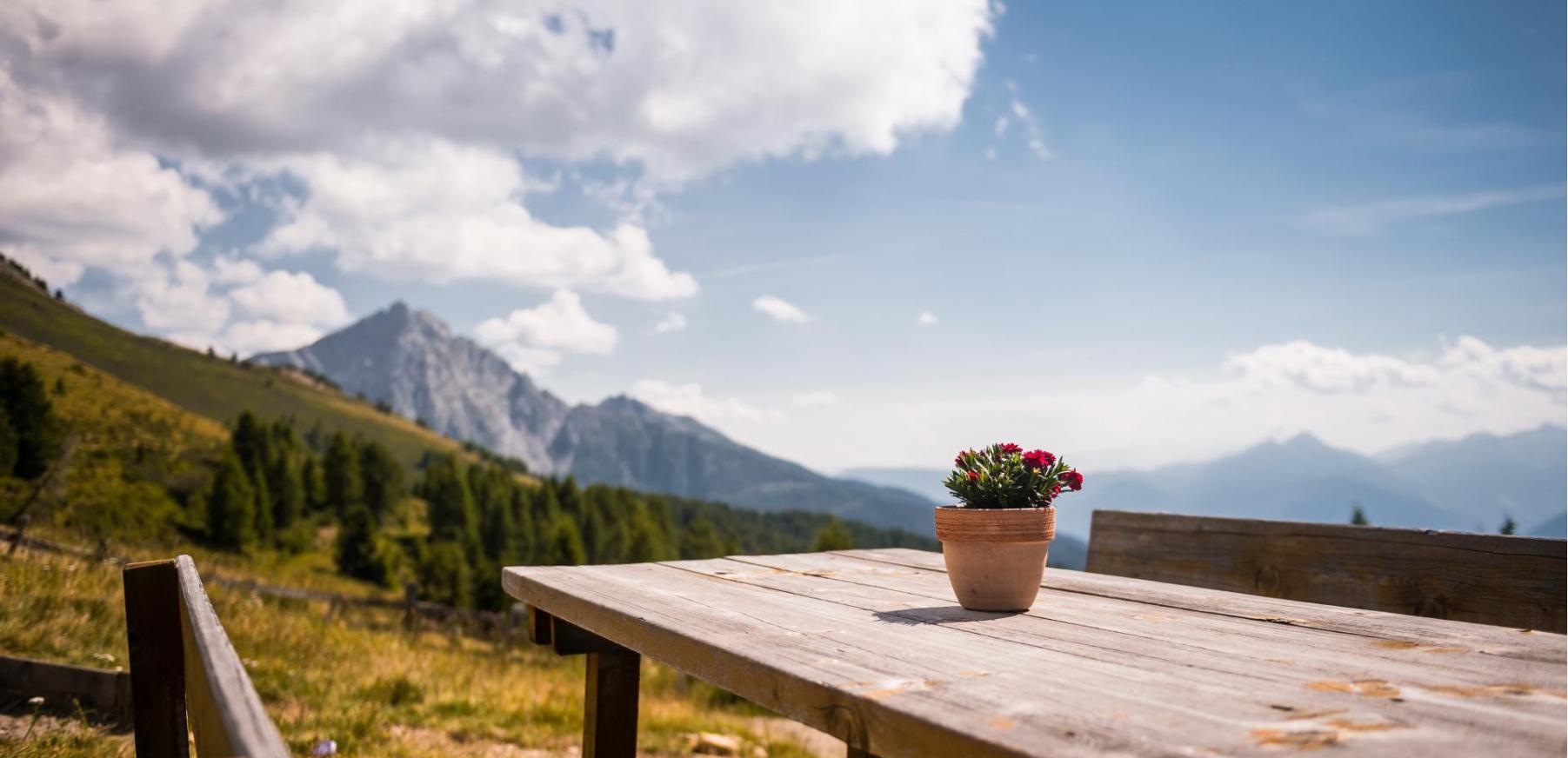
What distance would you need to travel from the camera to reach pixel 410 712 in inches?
205

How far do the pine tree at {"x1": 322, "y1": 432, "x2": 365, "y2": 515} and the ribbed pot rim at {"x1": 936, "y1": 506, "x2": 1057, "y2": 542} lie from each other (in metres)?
70.9

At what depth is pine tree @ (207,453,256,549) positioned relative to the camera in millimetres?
46812

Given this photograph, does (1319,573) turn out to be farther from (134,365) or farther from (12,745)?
(134,365)

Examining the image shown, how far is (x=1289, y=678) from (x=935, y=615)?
2.30 feet

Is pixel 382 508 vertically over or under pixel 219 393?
under

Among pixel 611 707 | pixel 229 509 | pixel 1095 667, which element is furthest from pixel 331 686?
pixel 229 509

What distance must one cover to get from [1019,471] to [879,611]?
427 millimetres

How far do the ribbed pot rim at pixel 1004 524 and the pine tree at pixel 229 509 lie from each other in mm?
54272

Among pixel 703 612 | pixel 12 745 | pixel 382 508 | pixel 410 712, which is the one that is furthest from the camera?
pixel 382 508

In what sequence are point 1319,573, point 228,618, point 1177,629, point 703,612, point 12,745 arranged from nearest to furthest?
point 1177,629, point 703,612, point 1319,573, point 12,745, point 228,618

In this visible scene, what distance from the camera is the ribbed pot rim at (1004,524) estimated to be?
1.83 metres

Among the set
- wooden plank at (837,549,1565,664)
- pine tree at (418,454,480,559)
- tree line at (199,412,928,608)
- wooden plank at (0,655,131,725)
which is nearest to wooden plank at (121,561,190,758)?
wooden plank at (837,549,1565,664)

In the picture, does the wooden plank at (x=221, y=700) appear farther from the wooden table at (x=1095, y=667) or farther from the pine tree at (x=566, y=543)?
the pine tree at (x=566, y=543)

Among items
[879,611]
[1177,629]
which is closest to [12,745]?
[879,611]
